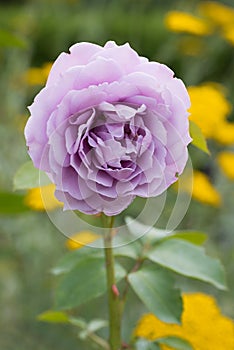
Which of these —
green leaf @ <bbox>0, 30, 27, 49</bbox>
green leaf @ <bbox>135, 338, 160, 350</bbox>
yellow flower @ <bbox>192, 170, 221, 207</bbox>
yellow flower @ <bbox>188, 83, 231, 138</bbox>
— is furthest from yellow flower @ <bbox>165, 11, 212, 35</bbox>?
green leaf @ <bbox>135, 338, 160, 350</bbox>

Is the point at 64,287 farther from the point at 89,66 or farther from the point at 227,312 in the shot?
the point at 227,312

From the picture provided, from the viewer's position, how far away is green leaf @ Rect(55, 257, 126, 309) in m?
0.55

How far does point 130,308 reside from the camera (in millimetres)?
1159

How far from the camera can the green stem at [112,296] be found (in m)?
0.52

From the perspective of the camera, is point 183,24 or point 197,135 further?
point 183,24

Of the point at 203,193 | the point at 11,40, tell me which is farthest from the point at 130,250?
the point at 203,193

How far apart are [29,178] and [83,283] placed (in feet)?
0.33

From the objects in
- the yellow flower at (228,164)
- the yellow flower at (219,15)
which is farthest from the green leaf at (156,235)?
the yellow flower at (219,15)

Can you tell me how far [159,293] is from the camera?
1.80ft

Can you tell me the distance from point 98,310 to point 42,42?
329cm

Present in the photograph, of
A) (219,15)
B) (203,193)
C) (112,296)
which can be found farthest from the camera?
(219,15)

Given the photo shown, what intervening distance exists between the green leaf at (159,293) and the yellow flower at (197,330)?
0.06 metres

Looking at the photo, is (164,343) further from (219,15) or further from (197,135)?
(219,15)

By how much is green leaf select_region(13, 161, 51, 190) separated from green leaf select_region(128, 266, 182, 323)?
0.11 meters
